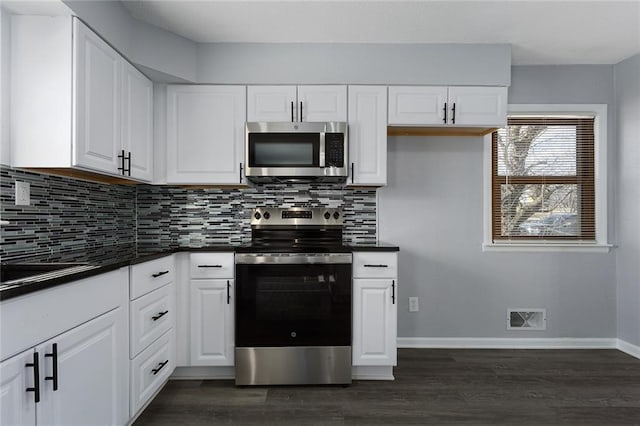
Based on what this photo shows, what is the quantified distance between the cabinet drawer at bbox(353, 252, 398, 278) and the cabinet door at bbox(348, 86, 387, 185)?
1.81 ft

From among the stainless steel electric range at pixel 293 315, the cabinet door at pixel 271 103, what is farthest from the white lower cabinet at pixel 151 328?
the cabinet door at pixel 271 103

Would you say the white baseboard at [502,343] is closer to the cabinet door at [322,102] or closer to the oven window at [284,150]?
the oven window at [284,150]

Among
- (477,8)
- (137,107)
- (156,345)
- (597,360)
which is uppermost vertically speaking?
(477,8)

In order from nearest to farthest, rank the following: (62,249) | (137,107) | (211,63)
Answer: (62,249) → (137,107) → (211,63)

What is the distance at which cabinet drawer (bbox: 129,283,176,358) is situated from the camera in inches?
76.8

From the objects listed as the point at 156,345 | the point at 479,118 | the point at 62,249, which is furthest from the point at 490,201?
the point at 62,249

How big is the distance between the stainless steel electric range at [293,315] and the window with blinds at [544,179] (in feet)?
5.23

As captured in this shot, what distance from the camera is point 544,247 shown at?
10.4 feet

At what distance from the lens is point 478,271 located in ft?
10.4

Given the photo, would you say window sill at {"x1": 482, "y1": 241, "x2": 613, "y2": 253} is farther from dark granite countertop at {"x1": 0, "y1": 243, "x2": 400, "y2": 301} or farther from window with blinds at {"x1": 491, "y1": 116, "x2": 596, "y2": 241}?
dark granite countertop at {"x1": 0, "y1": 243, "x2": 400, "y2": 301}

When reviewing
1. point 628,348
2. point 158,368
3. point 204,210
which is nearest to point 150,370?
point 158,368

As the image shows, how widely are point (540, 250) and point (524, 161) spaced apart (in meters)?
0.75

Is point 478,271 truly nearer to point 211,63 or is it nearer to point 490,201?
point 490,201

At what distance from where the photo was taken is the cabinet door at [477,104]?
2695 mm
